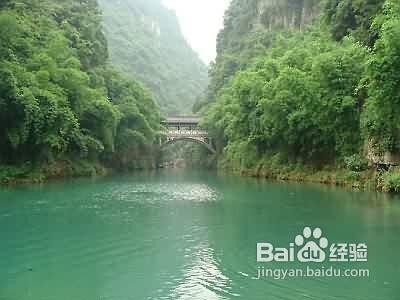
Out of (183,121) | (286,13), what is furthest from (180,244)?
(183,121)

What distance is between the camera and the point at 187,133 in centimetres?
Answer: 7375

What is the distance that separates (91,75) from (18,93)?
1785 centimetres

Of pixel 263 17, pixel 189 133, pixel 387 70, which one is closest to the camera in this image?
pixel 387 70

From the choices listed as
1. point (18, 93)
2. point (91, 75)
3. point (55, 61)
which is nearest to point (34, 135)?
point (18, 93)

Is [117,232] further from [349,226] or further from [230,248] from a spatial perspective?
[349,226]

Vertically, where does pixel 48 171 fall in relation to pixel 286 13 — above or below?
below

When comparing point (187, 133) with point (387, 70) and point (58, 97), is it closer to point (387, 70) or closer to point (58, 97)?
point (58, 97)

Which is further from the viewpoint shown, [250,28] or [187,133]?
[250,28]

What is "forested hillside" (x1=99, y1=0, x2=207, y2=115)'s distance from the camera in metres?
126

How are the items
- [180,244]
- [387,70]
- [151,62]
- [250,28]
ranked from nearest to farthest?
[180,244], [387,70], [250,28], [151,62]

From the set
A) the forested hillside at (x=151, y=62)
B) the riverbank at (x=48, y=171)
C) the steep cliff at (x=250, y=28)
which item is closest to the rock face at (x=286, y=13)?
the steep cliff at (x=250, y=28)

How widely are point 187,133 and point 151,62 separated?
69.0 m

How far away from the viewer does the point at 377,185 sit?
26891 mm

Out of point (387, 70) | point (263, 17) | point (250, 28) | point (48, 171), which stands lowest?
point (48, 171)
